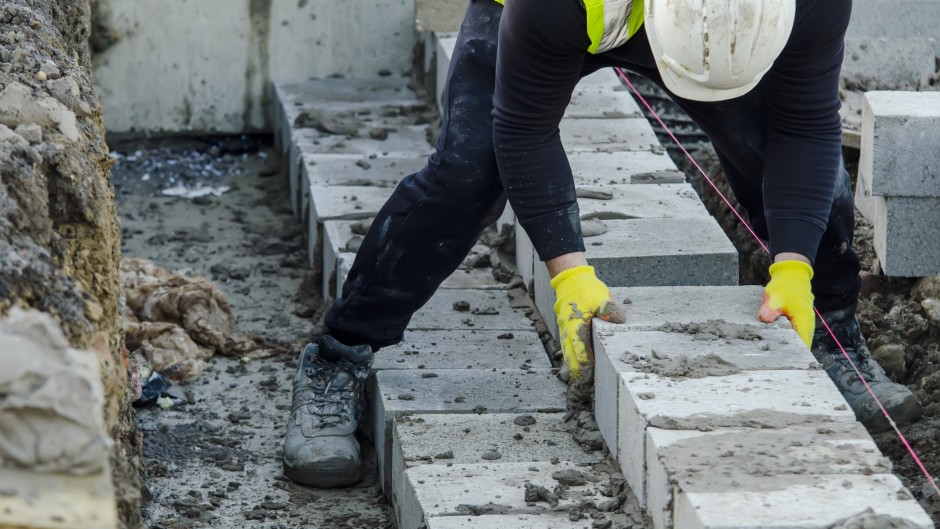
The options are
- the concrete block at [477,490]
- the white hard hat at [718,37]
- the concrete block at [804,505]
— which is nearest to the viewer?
the concrete block at [804,505]

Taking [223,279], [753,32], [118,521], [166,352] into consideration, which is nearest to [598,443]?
[753,32]

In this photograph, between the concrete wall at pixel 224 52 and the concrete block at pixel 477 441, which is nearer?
the concrete block at pixel 477 441

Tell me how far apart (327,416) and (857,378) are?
1703 millimetres

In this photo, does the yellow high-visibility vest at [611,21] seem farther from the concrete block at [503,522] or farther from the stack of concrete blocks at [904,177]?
the stack of concrete blocks at [904,177]

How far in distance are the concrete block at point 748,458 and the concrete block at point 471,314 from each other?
1.55 m

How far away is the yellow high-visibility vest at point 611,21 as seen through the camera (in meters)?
3.38

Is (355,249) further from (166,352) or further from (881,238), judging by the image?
(881,238)

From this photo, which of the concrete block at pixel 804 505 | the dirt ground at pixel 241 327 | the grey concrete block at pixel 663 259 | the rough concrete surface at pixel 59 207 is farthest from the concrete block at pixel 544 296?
the concrete block at pixel 804 505

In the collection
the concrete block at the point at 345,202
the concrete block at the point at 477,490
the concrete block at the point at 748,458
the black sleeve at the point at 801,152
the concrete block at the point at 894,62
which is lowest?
the concrete block at the point at 477,490

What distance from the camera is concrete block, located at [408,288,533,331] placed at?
466 centimetres

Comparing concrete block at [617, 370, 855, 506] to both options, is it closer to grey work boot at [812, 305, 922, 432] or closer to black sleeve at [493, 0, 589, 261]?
black sleeve at [493, 0, 589, 261]

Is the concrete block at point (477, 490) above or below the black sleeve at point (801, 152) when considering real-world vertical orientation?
below

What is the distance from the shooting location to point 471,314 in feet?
15.7

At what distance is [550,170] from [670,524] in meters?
1.10
